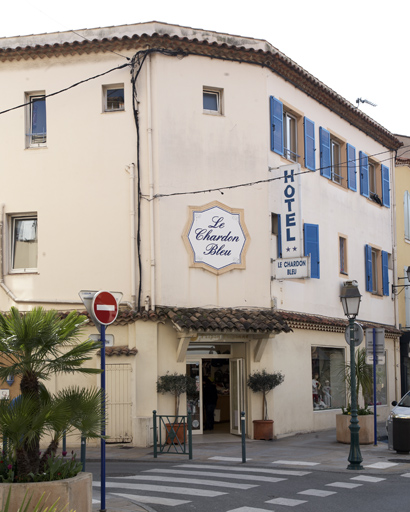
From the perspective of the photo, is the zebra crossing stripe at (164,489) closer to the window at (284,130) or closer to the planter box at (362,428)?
the planter box at (362,428)

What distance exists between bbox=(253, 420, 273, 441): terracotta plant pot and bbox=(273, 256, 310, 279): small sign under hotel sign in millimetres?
3895

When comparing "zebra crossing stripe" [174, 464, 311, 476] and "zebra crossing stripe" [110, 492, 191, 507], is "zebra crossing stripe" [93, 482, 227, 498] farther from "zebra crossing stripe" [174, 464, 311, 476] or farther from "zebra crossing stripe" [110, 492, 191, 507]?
"zebra crossing stripe" [174, 464, 311, 476]

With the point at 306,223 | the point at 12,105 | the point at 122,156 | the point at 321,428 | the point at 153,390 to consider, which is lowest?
the point at 321,428

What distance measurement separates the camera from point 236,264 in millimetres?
20422

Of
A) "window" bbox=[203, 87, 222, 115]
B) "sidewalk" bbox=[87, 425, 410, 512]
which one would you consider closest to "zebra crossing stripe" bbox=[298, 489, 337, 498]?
"sidewalk" bbox=[87, 425, 410, 512]

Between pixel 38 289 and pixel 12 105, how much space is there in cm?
512

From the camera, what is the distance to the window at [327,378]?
76.8ft

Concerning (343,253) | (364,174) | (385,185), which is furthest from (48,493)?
(385,185)

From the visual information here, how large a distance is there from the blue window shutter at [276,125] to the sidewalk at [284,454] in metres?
8.13

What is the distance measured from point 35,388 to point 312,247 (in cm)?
1489

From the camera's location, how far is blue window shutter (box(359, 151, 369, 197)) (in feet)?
91.0

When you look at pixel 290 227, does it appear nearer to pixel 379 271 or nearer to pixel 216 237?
pixel 216 237

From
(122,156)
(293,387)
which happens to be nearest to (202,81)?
(122,156)

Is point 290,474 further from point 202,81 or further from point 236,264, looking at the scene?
point 202,81
